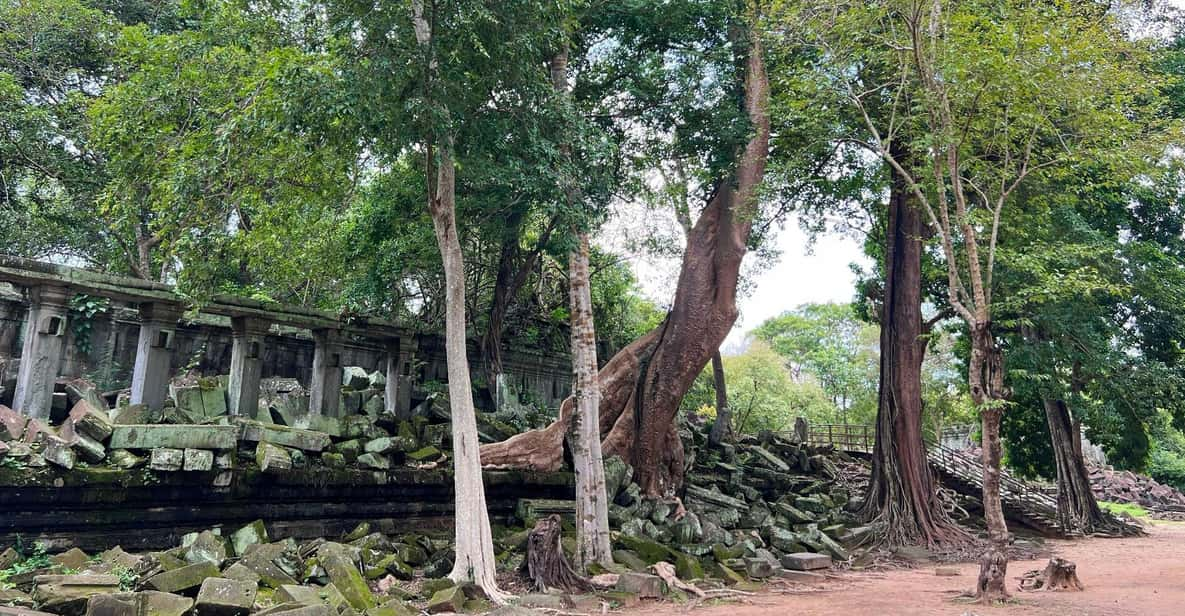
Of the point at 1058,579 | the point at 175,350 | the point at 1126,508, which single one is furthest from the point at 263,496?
the point at 1126,508

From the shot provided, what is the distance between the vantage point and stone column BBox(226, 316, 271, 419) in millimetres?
7625

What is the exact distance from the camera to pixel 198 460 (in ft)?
21.1

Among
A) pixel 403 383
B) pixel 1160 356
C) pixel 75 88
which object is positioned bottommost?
pixel 403 383

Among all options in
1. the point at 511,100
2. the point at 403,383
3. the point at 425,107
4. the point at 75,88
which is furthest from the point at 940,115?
the point at 75,88

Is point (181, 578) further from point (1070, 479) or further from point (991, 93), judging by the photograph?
point (1070, 479)

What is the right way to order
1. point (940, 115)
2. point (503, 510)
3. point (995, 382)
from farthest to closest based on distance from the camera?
point (503, 510), point (940, 115), point (995, 382)

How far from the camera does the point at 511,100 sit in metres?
7.43

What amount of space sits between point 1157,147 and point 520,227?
327 inches

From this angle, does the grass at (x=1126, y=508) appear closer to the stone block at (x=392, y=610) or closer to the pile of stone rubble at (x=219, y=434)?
the pile of stone rubble at (x=219, y=434)

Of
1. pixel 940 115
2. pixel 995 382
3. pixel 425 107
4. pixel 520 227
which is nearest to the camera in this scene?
pixel 425 107

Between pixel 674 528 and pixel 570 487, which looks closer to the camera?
pixel 674 528

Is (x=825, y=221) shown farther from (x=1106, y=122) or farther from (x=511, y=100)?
(x=511, y=100)

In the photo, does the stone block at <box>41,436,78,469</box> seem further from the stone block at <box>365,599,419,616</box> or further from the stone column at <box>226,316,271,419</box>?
the stone block at <box>365,599,419,616</box>

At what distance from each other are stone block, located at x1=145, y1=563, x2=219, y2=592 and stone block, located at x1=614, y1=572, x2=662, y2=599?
354cm
